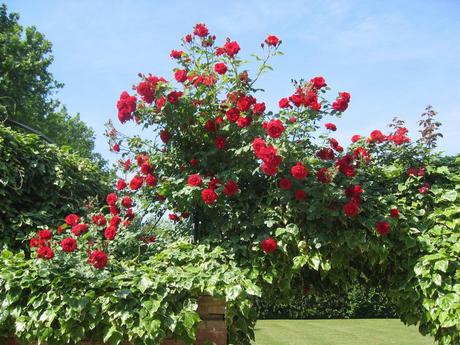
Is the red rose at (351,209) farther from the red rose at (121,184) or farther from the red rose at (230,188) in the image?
the red rose at (121,184)

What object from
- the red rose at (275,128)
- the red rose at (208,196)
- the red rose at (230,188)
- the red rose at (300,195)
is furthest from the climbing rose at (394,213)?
the red rose at (208,196)

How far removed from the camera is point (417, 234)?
4.21 meters

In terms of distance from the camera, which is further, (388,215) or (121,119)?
(121,119)

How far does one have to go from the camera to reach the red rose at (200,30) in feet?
15.1

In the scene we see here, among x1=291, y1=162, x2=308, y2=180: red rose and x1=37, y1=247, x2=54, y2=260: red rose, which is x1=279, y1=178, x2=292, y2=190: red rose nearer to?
x1=291, y1=162, x2=308, y2=180: red rose

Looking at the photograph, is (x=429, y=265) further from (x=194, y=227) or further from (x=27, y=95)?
(x=27, y=95)

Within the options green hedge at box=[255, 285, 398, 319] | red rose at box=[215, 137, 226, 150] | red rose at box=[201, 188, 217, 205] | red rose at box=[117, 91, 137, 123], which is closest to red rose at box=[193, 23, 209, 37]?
red rose at box=[117, 91, 137, 123]

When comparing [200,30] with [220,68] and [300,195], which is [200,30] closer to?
[220,68]

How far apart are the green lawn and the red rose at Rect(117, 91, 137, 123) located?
6.17 m

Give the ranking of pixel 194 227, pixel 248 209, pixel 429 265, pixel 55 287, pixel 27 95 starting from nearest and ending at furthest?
1. pixel 55 287
2. pixel 429 265
3. pixel 248 209
4. pixel 194 227
5. pixel 27 95

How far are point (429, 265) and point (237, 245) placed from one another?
1562 mm

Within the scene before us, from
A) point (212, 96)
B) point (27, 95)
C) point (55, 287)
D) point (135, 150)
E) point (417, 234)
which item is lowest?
point (55, 287)

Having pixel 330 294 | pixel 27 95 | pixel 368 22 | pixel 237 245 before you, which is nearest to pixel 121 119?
pixel 237 245

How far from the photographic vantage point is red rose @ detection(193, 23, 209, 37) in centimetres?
460
